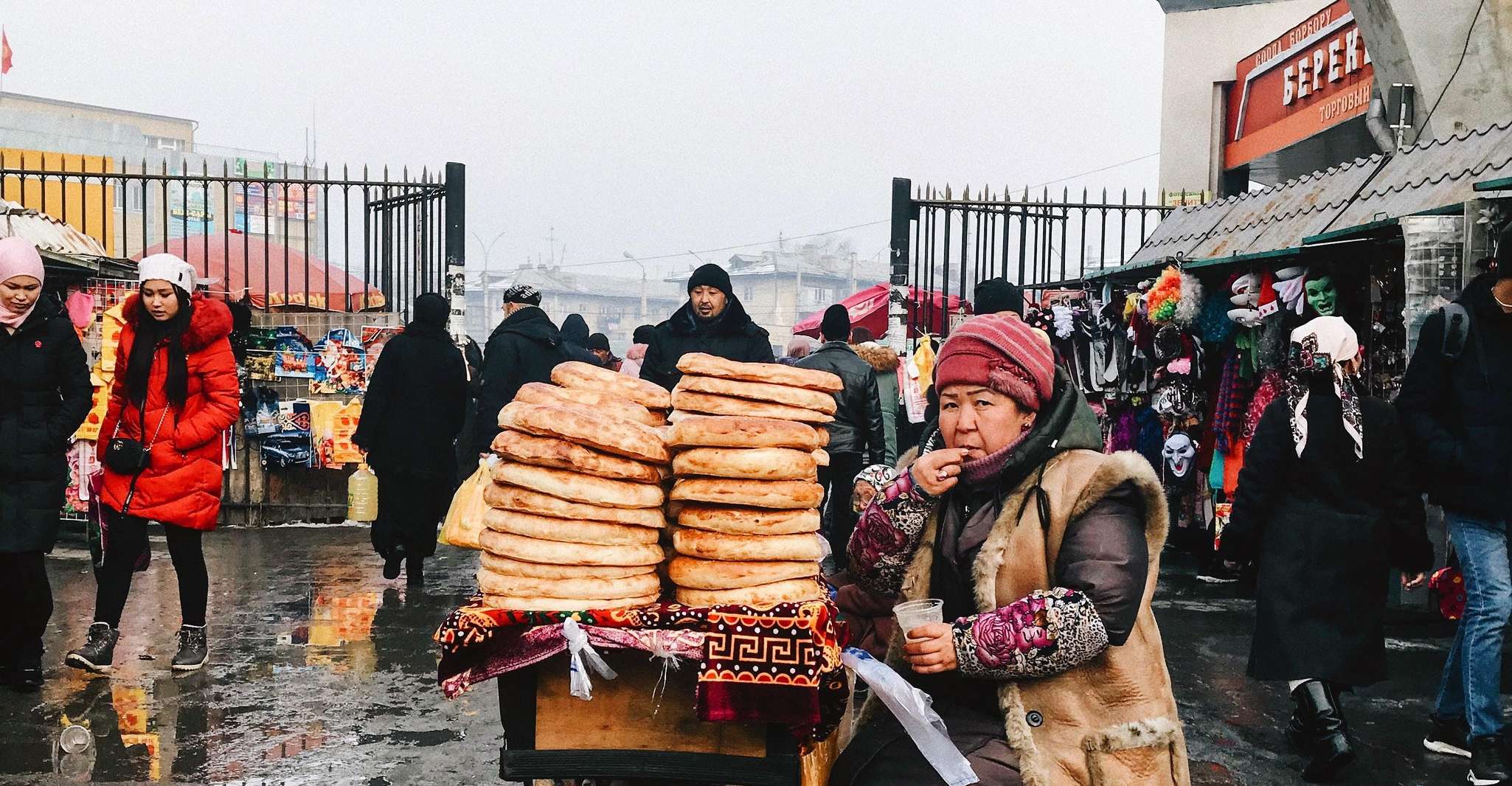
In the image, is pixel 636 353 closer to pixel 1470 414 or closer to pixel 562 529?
pixel 1470 414

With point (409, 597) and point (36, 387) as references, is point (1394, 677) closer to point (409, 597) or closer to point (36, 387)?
point (409, 597)

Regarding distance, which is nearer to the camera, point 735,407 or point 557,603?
point 557,603

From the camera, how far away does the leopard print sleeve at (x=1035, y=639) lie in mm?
2736

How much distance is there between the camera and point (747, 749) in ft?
10.3

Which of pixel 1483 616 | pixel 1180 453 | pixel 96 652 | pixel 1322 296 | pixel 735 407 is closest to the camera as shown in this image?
pixel 735 407

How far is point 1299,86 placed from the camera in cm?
1470

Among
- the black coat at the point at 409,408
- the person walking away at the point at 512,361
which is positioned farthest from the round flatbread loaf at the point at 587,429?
the black coat at the point at 409,408

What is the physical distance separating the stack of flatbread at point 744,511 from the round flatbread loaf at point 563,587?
4.9 inches

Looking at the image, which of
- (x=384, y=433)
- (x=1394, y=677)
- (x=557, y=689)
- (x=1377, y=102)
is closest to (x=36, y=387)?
(x=384, y=433)

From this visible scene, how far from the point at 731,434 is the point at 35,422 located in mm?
4525

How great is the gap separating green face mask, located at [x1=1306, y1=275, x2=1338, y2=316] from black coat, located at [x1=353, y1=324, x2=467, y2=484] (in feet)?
18.1

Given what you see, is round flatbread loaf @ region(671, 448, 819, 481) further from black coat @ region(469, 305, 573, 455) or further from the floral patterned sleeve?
black coat @ region(469, 305, 573, 455)

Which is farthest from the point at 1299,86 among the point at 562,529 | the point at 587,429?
the point at 562,529

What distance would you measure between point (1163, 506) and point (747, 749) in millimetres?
1123
